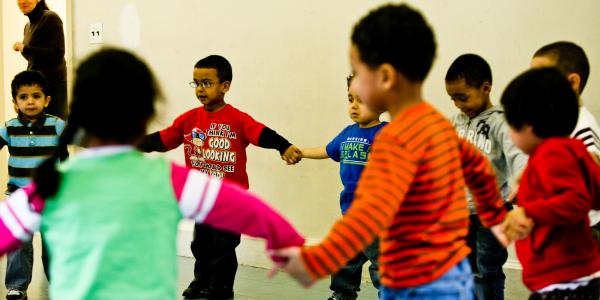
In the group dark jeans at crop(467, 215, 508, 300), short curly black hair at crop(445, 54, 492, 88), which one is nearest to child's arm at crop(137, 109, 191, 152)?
short curly black hair at crop(445, 54, 492, 88)

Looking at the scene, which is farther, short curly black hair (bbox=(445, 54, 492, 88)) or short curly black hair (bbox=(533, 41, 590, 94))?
short curly black hair (bbox=(445, 54, 492, 88))

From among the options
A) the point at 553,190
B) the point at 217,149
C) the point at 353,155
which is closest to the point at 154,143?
the point at 217,149

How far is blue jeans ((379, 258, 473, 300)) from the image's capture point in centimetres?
159

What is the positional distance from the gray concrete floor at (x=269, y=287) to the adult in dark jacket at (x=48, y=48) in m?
1.22

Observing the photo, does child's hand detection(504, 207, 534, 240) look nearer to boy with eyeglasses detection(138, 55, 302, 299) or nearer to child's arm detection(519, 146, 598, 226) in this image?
child's arm detection(519, 146, 598, 226)

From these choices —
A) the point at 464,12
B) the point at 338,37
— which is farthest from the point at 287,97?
the point at 464,12

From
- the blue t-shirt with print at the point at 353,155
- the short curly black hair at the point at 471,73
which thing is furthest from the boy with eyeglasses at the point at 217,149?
the short curly black hair at the point at 471,73

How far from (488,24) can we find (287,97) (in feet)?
4.26

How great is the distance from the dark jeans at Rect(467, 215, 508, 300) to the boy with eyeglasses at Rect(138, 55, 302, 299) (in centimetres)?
107

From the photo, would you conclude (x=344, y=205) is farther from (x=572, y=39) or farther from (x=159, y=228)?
(x=159, y=228)

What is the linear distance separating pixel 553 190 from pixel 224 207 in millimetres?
917

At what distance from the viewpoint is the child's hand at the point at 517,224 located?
6.07 ft

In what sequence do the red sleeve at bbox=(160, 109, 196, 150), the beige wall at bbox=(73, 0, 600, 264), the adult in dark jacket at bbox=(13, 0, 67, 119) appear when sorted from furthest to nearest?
1. the adult in dark jacket at bbox=(13, 0, 67, 119)
2. the red sleeve at bbox=(160, 109, 196, 150)
3. the beige wall at bbox=(73, 0, 600, 264)

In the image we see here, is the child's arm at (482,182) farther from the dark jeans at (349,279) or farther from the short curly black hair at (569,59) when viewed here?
the dark jeans at (349,279)
